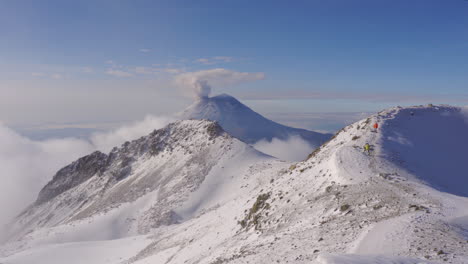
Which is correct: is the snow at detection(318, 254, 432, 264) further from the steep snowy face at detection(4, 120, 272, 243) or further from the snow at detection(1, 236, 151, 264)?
the steep snowy face at detection(4, 120, 272, 243)

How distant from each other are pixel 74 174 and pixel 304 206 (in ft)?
387

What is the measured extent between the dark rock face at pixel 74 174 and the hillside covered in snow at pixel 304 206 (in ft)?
116

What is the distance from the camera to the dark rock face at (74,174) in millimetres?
109269

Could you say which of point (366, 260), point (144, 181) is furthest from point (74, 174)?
point (366, 260)

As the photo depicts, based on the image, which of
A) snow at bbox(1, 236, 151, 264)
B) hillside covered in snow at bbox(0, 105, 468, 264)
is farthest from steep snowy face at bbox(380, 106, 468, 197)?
snow at bbox(1, 236, 151, 264)

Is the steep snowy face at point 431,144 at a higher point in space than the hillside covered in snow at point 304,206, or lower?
higher

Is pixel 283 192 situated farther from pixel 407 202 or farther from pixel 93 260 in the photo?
pixel 93 260

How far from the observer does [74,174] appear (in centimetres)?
11556

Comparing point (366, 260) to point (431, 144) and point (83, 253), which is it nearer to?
point (431, 144)

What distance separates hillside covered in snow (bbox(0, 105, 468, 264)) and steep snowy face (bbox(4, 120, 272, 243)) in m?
0.42

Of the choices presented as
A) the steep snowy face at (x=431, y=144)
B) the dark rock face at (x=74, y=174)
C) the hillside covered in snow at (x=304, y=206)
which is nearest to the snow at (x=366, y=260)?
the hillside covered in snow at (x=304, y=206)

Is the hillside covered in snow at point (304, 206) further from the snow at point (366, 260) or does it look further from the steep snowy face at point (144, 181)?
the steep snowy face at point (144, 181)

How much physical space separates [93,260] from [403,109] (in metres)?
45.9

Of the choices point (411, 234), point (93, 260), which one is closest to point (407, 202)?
point (411, 234)
